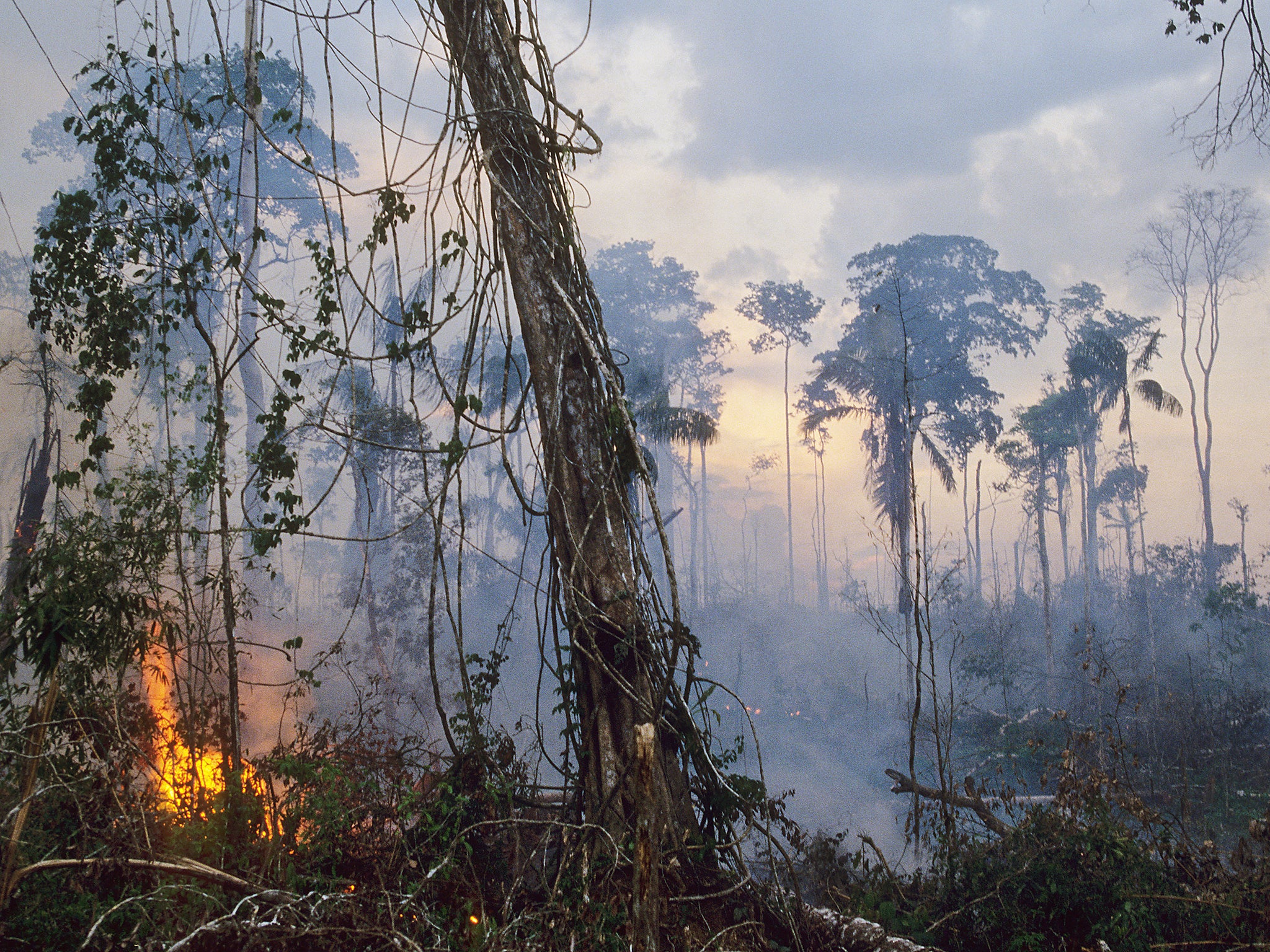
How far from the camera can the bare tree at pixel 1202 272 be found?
1177 centimetres

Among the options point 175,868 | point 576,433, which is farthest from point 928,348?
point 175,868

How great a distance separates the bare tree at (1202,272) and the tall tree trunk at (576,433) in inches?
529

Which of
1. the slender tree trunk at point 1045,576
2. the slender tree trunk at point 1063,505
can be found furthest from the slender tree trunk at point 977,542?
the slender tree trunk at point 1063,505

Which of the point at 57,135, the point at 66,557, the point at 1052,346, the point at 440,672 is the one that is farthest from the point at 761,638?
the point at 57,135

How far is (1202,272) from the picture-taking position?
1238 centimetres

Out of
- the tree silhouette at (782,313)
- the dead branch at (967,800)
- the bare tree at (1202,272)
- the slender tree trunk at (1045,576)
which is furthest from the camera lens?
the tree silhouette at (782,313)

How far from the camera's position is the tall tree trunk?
2.23 metres

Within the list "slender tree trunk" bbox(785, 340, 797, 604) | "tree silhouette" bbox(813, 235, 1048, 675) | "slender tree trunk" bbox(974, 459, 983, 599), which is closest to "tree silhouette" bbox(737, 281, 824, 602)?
"slender tree trunk" bbox(785, 340, 797, 604)

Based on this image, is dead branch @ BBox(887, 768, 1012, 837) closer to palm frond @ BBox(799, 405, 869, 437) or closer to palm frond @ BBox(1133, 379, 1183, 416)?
palm frond @ BBox(799, 405, 869, 437)

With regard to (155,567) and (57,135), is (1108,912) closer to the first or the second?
(155,567)

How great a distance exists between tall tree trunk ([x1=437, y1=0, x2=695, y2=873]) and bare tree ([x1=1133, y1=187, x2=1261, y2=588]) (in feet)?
44.1

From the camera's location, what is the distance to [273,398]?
3127mm

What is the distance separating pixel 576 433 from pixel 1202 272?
584 inches

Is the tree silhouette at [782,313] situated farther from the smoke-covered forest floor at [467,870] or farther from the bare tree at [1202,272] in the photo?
the smoke-covered forest floor at [467,870]
